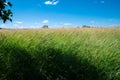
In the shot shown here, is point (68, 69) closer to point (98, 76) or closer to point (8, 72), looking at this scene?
point (98, 76)

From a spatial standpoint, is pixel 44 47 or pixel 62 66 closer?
pixel 62 66

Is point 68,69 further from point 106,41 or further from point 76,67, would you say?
point 106,41

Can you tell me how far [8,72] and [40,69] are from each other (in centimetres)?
79

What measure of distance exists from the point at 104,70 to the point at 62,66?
1.02m

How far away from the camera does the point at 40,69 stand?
20.0 feet

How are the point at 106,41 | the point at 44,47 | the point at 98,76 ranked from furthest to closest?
1. the point at 106,41
2. the point at 44,47
3. the point at 98,76

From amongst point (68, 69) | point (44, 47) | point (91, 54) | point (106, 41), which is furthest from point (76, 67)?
point (106, 41)

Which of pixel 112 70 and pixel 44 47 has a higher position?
pixel 44 47

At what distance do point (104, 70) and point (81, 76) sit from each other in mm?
579

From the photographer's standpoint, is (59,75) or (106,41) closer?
(59,75)

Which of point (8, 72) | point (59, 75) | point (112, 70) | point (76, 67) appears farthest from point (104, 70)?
point (8, 72)

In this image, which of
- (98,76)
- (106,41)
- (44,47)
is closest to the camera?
(98,76)

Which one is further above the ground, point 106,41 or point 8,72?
point 106,41

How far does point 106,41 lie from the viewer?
706 centimetres
